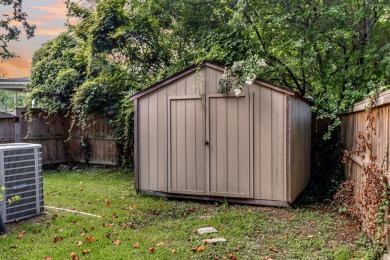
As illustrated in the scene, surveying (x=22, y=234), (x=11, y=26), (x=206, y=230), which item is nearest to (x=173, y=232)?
(x=206, y=230)

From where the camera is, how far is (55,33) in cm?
1139

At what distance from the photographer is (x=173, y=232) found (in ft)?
13.8

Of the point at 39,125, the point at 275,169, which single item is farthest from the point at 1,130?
the point at 275,169

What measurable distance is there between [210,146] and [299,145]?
1.48 meters

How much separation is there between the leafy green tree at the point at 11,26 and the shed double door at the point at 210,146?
594 centimetres

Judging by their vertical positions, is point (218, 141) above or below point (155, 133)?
below

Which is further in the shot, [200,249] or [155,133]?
[155,133]

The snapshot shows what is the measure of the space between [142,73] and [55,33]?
4.29m

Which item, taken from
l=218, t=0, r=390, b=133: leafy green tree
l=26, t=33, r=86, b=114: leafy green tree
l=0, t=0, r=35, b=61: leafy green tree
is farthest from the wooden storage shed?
l=0, t=0, r=35, b=61: leafy green tree

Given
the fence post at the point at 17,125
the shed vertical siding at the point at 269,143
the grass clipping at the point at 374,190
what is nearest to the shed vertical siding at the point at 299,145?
the shed vertical siding at the point at 269,143

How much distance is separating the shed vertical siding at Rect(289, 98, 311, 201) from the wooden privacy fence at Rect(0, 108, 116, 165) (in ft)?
16.1

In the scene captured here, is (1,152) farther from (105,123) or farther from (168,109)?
(105,123)

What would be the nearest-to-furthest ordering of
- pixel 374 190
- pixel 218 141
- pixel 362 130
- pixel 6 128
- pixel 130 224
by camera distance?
pixel 374 190 → pixel 362 130 → pixel 130 224 → pixel 218 141 → pixel 6 128

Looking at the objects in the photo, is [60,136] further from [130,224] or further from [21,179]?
[130,224]
